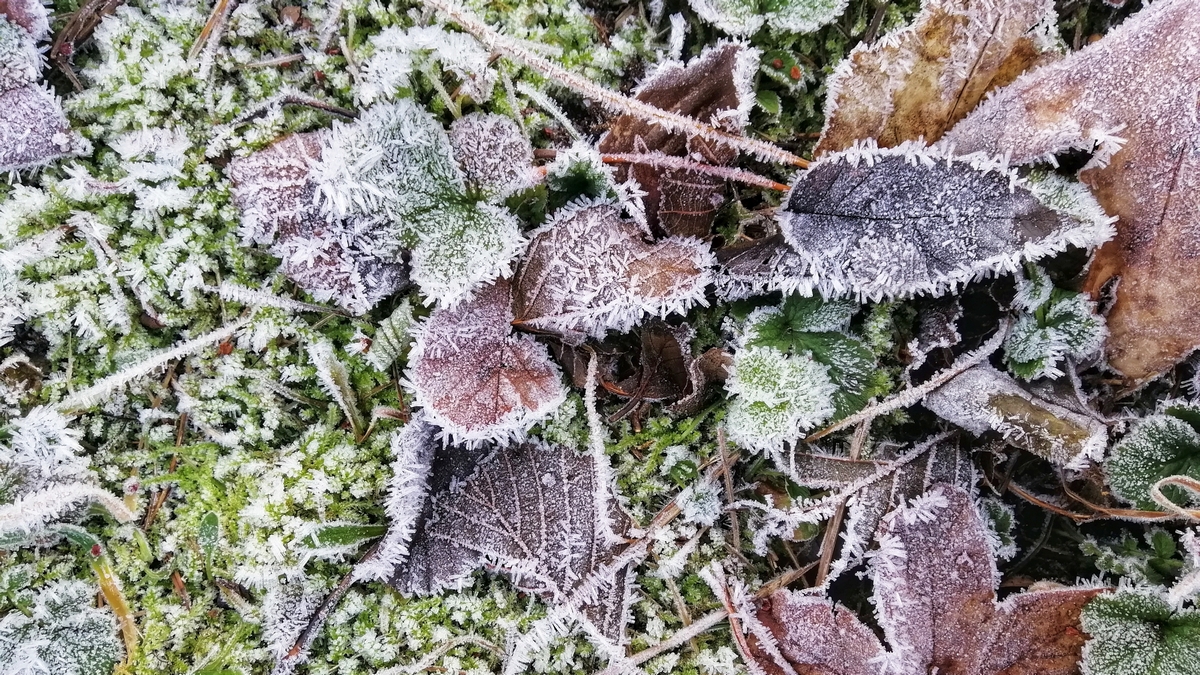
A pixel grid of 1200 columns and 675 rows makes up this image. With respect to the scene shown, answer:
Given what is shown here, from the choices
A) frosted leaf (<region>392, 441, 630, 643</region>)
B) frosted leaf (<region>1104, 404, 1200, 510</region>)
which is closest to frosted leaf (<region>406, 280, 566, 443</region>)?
frosted leaf (<region>392, 441, 630, 643</region>)

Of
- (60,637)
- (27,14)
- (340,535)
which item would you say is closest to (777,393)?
(340,535)

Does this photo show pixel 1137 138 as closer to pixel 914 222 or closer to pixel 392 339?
pixel 914 222

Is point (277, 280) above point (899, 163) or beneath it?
beneath

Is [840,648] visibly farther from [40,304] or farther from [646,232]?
[40,304]

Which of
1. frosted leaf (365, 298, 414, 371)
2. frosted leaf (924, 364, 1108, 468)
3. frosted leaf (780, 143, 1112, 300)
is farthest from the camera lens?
frosted leaf (365, 298, 414, 371)

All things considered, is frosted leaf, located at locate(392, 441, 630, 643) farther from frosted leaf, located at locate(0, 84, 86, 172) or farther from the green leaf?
frosted leaf, located at locate(0, 84, 86, 172)

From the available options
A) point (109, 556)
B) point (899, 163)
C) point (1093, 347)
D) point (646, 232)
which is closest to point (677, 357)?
point (646, 232)
